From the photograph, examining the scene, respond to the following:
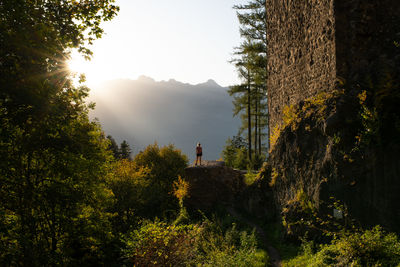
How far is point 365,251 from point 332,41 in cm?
623

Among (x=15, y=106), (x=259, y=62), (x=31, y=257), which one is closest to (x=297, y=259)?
(x=31, y=257)

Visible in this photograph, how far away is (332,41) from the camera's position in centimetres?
932

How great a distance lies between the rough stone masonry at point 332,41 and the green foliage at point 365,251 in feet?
15.0

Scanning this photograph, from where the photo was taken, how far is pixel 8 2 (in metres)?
6.48

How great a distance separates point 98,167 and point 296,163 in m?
7.63

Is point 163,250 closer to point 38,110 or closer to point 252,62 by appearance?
point 38,110

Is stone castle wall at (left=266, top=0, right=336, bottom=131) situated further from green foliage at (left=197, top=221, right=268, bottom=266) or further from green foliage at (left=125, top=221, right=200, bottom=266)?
green foliage at (left=125, top=221, right=200, bottom=266)

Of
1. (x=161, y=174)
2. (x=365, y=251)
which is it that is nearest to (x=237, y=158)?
(x=161, y=174)

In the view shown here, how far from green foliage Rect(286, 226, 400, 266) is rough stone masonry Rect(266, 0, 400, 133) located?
15.0ft

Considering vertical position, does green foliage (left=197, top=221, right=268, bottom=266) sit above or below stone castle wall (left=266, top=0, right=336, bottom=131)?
below

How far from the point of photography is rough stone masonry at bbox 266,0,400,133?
348 inches

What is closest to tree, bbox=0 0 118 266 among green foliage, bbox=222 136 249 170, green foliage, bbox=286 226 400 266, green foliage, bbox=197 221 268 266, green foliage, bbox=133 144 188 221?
green foliage, bbox=197 221 268 266

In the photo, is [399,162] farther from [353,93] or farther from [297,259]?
[297,259]

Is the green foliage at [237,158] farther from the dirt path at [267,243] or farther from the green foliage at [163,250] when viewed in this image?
the green foliage at [163,250]
